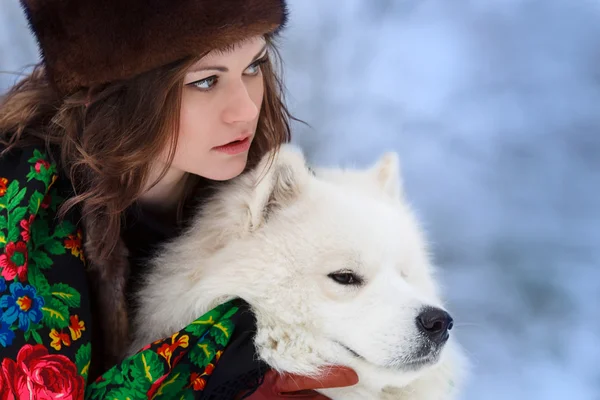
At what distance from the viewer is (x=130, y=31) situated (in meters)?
1.25

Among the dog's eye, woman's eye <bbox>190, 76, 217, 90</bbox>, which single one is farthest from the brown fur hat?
the dog's eye

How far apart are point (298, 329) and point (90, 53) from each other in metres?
0.78

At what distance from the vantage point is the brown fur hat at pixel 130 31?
1242mm

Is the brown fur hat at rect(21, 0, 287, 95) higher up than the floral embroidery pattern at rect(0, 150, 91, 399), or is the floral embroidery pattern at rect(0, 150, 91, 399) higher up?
the brown fur hat at rect(21, 0, 287, 95)

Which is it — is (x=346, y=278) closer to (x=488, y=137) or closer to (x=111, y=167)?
(x=111, y=167)

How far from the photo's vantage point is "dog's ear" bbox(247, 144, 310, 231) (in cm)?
139

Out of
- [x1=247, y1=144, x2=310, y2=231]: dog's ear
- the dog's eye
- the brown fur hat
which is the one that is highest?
the brown fur hat

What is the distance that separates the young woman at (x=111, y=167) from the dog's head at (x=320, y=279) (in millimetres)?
62

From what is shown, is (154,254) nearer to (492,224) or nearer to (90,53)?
(90,53)

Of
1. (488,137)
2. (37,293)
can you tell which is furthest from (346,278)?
(488,137)

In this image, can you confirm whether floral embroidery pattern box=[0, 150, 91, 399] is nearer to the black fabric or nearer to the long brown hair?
the long brown hair

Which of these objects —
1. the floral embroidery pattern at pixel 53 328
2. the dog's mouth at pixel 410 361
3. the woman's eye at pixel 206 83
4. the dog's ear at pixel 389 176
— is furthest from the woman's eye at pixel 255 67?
the dog's mouth at pixel 410 361

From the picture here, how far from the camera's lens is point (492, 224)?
2.18 m

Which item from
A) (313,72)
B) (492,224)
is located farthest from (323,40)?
(492,224)
